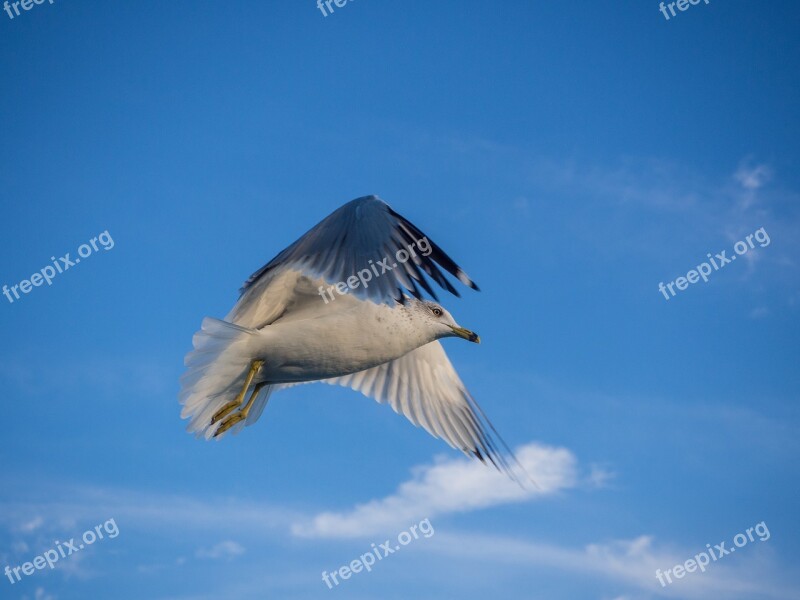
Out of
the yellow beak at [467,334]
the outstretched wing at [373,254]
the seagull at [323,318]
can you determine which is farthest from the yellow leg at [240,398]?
the yellow beak at [467,334]

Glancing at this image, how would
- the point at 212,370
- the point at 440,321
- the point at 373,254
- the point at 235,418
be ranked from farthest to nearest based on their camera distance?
the point at 440,321
the point at 235,418
the point at 212,370
the point at 373,254

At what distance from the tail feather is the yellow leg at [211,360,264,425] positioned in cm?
5

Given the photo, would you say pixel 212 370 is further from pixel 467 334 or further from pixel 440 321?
pixel 467 334

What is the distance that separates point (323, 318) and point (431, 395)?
2021 millimetres

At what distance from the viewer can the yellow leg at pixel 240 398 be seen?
21.3 ft

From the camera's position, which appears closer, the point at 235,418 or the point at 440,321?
the point at 235,418

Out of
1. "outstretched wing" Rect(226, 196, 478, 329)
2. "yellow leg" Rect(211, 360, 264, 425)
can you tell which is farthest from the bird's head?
"yellow leg" Rect(211, 360, 264, 425)

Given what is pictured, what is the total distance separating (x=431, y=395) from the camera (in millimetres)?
8211

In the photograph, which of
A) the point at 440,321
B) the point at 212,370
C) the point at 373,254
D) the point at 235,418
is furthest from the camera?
the point at 440,321

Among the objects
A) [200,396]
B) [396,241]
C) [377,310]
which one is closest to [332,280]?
[396,241]

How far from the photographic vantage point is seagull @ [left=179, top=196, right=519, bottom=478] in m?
5.65

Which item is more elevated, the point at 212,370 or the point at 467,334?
the point at 212,370

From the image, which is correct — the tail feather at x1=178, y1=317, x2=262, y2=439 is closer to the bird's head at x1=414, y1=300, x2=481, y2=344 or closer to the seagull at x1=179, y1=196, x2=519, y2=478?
the seagull at x1=179, y1=196, x2=519, y2=478

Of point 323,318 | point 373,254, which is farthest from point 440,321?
point 373,254
